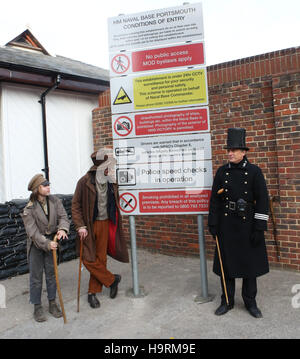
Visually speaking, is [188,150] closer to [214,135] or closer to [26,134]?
[214,135]

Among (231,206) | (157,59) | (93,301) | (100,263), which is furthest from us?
(157,59)

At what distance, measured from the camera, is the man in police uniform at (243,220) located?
4422 millimetres

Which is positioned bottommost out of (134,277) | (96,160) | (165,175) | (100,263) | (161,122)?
(134,277)

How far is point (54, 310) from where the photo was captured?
4809mm

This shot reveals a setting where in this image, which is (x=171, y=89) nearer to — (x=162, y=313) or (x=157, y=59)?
(x=157, y=59)

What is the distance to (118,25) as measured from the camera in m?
5.35

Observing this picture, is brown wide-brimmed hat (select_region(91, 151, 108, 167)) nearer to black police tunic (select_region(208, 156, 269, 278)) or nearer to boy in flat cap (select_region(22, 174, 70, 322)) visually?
boy in flat cap (select_region(22, 174, 70, 322))

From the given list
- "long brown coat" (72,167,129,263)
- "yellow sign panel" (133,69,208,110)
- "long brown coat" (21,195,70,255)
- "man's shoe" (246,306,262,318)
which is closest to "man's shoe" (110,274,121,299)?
"long brown coat" (72,167,129,263)

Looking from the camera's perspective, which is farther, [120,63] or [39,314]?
[120,63]

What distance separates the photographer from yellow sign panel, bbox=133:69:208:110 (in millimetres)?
5098

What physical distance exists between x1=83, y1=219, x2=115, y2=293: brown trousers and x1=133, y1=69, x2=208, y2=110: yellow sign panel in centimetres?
168

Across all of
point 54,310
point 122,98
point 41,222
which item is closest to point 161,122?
point 122,98

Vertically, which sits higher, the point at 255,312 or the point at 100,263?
the point at 100,263

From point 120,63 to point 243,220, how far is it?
267 centimetres
